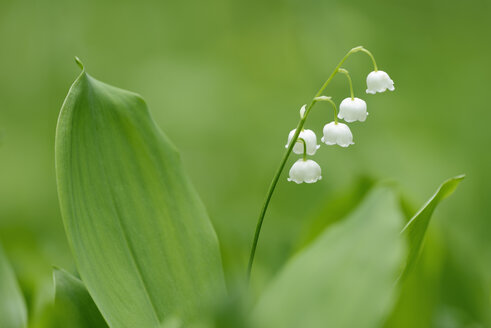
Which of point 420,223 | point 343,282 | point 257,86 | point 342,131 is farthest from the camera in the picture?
point 257,86

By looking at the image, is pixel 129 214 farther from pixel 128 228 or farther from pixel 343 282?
pixel 343 282

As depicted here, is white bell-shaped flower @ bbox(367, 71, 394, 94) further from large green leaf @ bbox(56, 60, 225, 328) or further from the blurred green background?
the blurred green background

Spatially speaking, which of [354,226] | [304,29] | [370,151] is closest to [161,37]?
[304,29]

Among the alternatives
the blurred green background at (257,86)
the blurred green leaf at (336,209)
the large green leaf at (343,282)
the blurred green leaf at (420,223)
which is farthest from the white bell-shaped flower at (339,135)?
the blurred green background at (257,86)

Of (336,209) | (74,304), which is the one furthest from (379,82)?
(74,304)

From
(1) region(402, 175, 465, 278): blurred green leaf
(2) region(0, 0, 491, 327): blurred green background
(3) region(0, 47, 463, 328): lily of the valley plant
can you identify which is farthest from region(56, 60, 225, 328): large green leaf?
(2) region(0, 0, 491, 327): blurred green background

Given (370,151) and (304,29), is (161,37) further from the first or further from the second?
(370,151)
